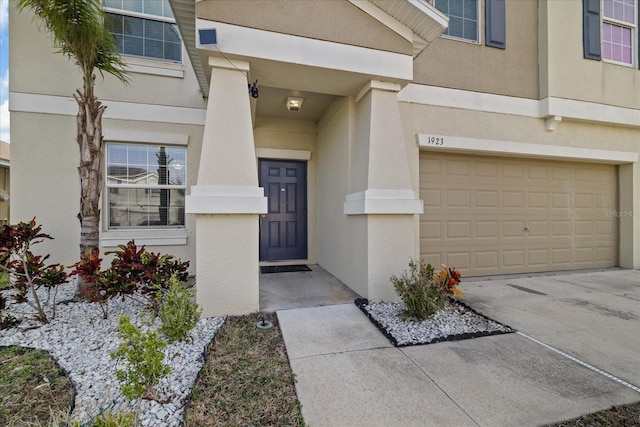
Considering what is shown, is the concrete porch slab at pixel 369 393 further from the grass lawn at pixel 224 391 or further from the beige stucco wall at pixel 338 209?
the beige stucco wall at pixel 338 209

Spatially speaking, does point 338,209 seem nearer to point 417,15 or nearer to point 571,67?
point 417,15

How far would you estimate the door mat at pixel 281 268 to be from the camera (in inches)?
220

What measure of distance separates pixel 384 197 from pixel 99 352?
3.48m

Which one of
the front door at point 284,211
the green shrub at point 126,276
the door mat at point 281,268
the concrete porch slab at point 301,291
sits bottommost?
the concrete porch slab at point 301,291

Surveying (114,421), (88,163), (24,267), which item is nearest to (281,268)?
(88,163)

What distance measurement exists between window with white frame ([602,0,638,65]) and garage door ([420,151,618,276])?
2.38 m

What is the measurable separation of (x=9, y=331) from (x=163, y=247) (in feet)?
7.51

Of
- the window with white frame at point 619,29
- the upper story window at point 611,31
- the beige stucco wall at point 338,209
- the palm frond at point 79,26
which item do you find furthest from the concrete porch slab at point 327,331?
the window with white frame at point 619,29

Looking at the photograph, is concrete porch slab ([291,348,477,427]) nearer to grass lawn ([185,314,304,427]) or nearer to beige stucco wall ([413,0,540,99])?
grass lawn ([185,314,304,427])

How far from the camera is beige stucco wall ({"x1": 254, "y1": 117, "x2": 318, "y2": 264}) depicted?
6.08m

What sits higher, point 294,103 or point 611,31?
point 611,31

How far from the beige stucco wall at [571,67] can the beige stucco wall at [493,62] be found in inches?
6.5

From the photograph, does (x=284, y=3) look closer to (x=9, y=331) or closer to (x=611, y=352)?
(x=9, y=331)

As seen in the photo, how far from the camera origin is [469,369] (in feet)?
8.18
